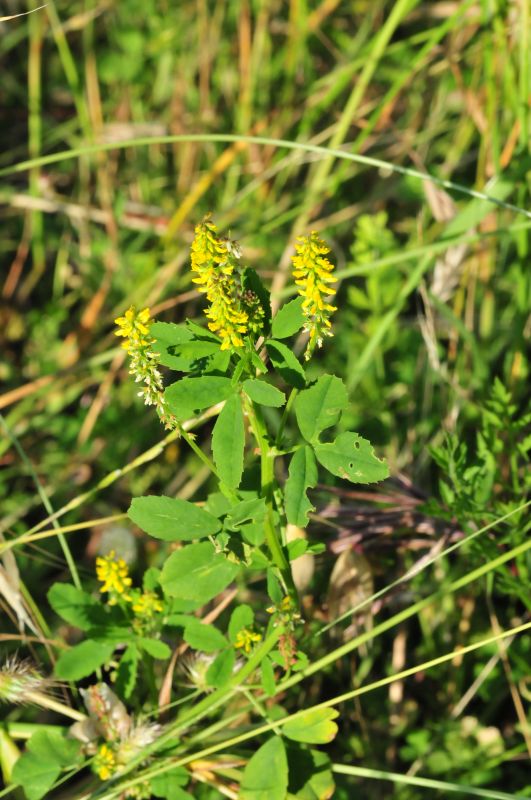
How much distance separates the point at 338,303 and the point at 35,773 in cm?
164

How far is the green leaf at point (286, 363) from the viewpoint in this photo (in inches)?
48.3

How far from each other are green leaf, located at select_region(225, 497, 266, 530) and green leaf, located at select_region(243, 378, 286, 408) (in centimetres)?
15

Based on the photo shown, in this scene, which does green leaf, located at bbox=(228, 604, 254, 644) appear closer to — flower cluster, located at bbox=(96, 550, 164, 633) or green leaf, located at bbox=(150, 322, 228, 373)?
flower cluster, located at bbox=(96, 550, 164, 633)

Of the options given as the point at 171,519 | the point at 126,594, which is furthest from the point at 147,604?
the point at 171,519

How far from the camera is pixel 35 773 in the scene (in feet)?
4.67

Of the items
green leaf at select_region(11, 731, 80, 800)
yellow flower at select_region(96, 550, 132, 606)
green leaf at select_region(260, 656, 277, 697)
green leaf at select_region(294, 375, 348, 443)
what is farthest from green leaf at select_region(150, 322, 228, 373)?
green leaf at select_region(11, 731, 80, 800)

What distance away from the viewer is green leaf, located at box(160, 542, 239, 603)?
1301 millimetres

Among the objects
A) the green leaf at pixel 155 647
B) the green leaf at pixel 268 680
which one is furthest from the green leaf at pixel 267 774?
the green leaf at pixel 155 647

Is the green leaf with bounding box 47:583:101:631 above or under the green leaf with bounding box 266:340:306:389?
under

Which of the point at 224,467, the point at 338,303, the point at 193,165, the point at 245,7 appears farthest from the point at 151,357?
the point at 245,7

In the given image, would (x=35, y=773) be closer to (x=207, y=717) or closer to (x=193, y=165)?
(x=207, y=717)

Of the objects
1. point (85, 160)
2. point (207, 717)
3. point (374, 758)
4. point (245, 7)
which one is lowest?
point (374, 758)

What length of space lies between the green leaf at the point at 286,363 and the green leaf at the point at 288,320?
2cm

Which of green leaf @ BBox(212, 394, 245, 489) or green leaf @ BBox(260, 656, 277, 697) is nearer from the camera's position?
green leaf @ BBox(212, 394, 245, 489)
